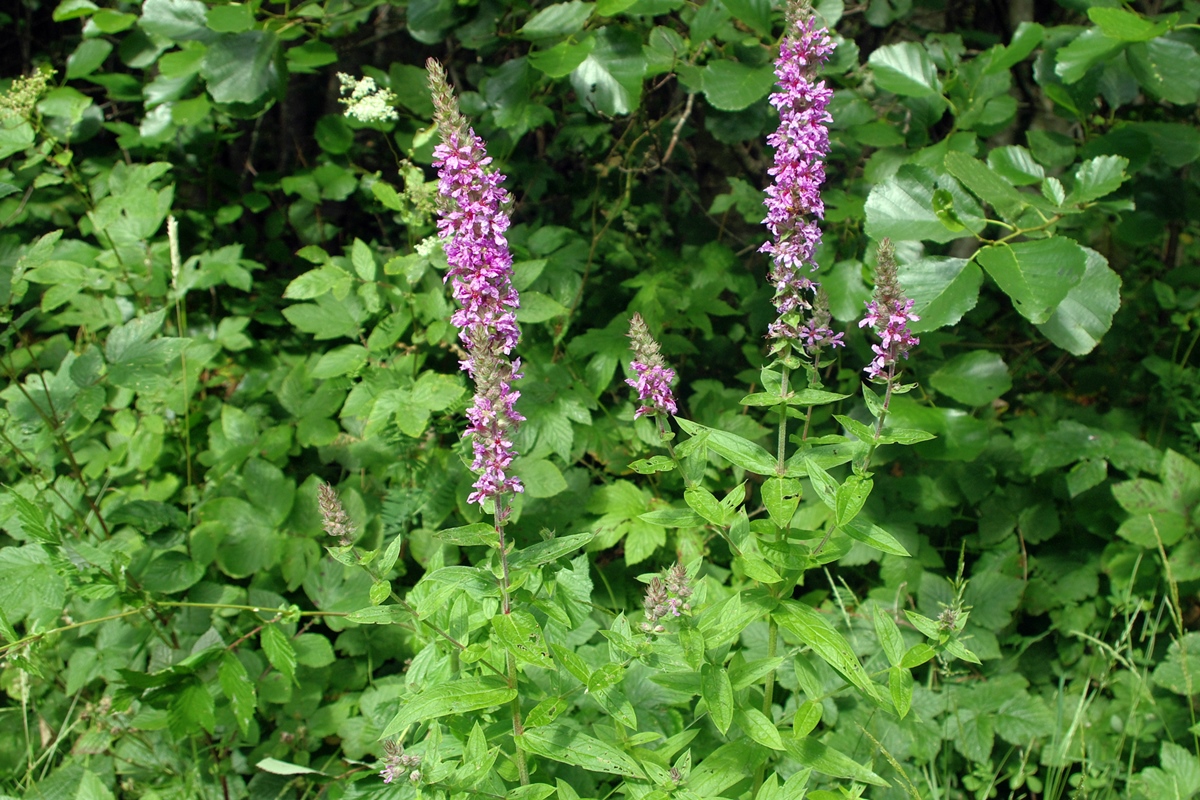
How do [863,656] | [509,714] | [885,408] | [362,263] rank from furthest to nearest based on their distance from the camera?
1. [362,263]
2. [863,656]
3. [509,714]
4. [885,408]

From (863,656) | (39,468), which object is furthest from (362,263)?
(863,656)

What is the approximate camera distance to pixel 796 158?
1625 mm

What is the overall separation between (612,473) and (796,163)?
1471 mm

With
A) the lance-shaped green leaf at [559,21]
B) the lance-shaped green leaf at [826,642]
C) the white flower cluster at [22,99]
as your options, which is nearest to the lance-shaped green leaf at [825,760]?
the lance-shaped green leaf at [826,642]

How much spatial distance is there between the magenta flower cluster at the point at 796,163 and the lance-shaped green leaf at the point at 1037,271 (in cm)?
65

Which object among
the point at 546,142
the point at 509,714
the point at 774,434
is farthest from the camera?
the point at 546,142

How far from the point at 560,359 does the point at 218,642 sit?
4.42ft

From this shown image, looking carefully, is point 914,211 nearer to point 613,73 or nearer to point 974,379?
point 974,379

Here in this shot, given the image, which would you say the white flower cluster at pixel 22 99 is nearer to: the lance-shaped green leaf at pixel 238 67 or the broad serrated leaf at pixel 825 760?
the lance-shaped green leaf at pixel 238 67

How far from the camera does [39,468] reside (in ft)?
8.55

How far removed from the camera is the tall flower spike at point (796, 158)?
63.7 inches

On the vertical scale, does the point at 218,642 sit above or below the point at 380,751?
above

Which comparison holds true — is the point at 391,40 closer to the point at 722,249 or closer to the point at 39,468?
the point at 722,249

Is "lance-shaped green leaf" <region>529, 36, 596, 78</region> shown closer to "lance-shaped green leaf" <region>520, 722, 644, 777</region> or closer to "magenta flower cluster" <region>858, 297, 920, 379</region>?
"magenta flower cluster" <region>858, 297, 920, 379</region>
